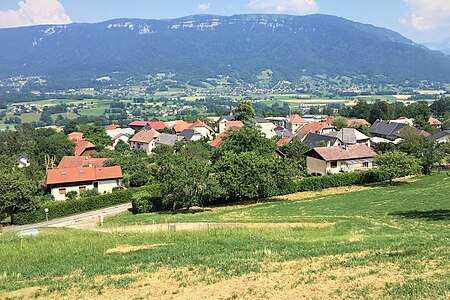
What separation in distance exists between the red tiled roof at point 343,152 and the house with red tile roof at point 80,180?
2446cm

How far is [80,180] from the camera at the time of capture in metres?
47.1

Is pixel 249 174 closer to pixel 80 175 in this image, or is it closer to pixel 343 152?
pixel 80 175

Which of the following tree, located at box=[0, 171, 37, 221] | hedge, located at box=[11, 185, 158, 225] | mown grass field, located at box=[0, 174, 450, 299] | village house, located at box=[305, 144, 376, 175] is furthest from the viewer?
village house, located at box=[305, 144, 376, 175]

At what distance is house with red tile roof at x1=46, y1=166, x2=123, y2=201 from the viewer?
4647 centimetres

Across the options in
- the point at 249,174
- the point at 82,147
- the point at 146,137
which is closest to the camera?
the point at 249,174

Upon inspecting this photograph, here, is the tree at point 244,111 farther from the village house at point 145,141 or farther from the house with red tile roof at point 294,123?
the village house at point 145,141

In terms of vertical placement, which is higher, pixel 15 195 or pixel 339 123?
pixel 339 123

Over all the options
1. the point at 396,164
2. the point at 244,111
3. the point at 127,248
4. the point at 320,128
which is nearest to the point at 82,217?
the point at 127,248

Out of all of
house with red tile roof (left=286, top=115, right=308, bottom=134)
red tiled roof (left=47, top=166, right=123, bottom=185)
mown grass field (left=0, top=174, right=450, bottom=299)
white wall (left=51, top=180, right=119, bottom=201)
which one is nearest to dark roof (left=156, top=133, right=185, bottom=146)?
house with red tile roof (left=286, top=115, right=308, bottom=134)

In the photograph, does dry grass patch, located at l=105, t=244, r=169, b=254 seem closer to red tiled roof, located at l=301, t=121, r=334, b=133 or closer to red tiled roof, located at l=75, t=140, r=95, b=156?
red tiled roof, located at l=75, t=140, r=95, b=156

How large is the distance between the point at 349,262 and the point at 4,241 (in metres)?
15.2

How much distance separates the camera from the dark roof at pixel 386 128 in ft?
278

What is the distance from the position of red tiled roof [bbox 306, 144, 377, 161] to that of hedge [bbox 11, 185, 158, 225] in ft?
69.7

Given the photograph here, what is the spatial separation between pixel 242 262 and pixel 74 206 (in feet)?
98.8
